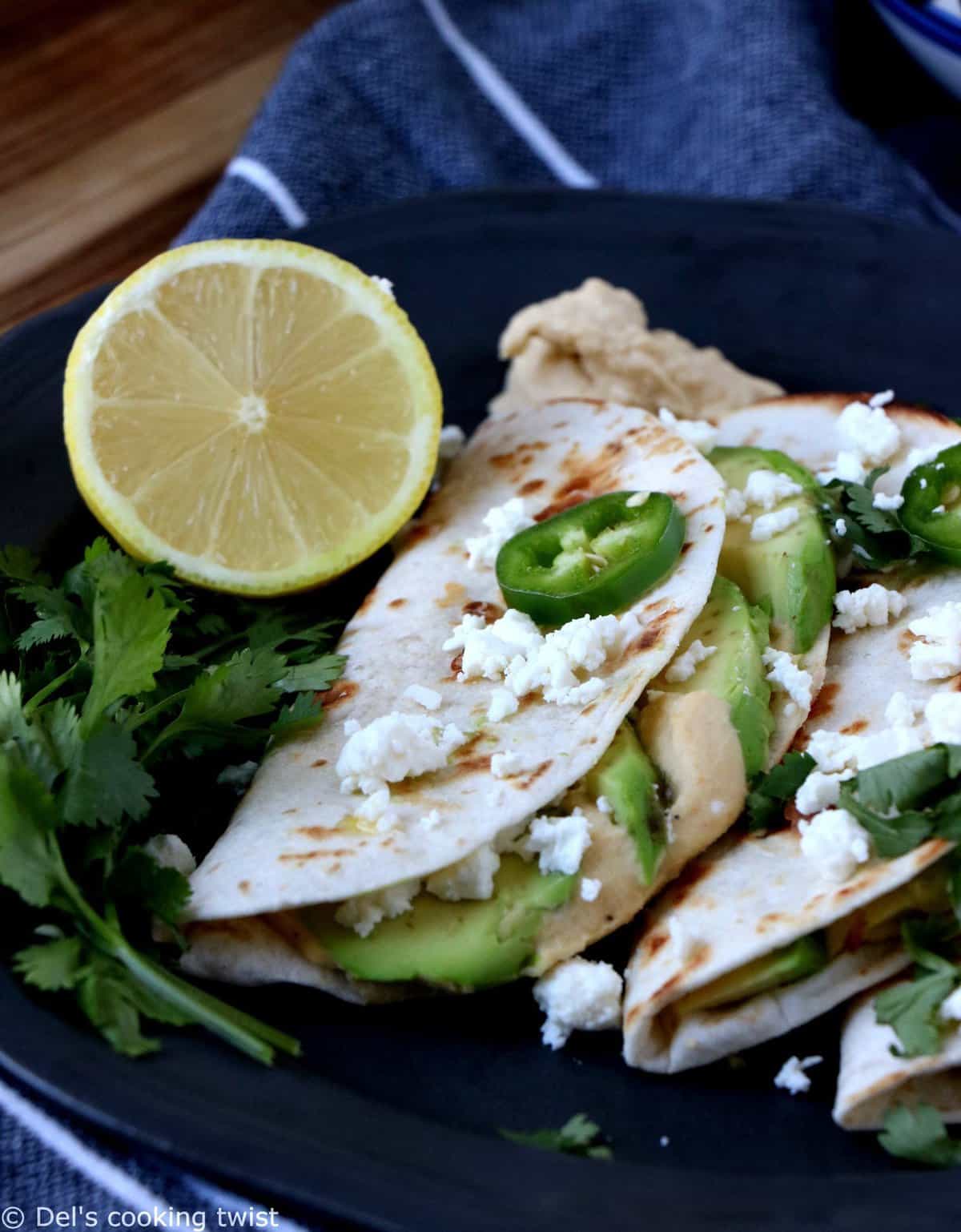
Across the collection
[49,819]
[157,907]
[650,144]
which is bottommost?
[650,144]

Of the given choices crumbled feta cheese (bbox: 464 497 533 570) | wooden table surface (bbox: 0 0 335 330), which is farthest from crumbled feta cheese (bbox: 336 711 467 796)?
wooden table surface (bbox: 0 0 335 330)

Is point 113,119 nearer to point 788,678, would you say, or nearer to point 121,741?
point 121,741

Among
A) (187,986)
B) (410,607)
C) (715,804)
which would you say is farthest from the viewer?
(410,607)

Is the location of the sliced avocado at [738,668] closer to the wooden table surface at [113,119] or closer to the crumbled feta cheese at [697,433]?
the crumbled feta cheese at [697,433]

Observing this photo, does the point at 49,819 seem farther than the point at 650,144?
No

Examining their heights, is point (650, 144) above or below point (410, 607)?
below

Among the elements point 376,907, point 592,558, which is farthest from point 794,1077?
point 592,558

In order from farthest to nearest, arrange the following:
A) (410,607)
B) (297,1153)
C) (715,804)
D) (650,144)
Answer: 1. (650,144)
2. (410,607)
3. (715,804)
4. (297,1153)

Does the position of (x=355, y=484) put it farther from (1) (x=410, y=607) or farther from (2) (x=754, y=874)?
(2) (x=754, y=874)


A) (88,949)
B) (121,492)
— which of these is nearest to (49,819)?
(88,949)
